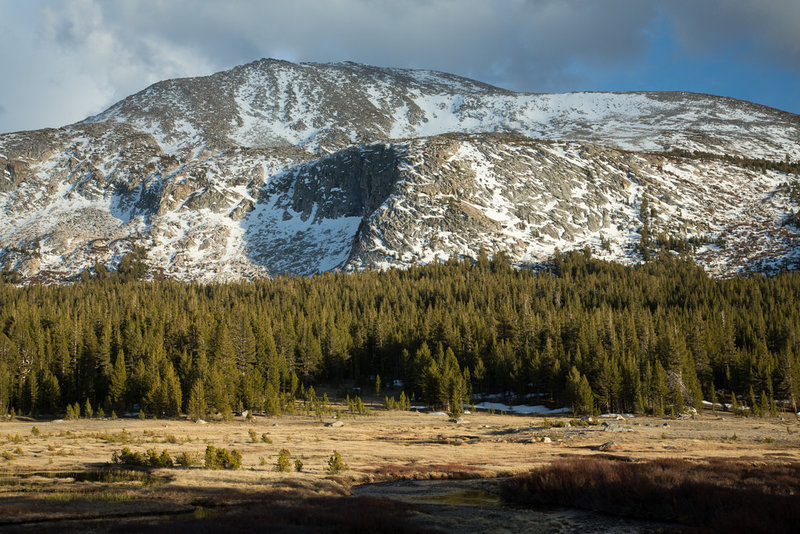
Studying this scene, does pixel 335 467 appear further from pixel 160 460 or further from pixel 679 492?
pixel 679 492

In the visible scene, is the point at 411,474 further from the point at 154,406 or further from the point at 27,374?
the point at 27,374

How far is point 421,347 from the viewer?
108062 mm

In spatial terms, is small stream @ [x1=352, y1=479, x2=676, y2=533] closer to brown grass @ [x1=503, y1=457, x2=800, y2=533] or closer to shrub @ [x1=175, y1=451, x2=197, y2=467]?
brown grass @ [x1=503, y1=457, x2=800, y2=533]

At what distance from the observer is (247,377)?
89688mm

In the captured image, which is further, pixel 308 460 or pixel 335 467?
pixel 308 460

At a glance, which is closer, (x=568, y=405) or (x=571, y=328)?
(x=568, y=405)

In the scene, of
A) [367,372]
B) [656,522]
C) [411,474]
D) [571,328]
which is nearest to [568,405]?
[571,328]

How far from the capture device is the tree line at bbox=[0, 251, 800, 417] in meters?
85.8

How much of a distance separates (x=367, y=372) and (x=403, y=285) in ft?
145

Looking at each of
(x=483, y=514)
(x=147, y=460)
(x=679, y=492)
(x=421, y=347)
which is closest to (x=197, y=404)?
(x=147, y=460)

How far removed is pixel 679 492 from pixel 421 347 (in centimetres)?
8539

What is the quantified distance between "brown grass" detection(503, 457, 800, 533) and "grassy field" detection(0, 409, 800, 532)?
39 centimetres

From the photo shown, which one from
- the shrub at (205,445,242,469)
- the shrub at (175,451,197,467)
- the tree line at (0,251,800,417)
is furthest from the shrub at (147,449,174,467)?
the tree line at (0,251,800,417)

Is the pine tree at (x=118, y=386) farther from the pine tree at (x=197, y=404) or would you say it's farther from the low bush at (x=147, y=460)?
the low bush at (x=147, y=460)
